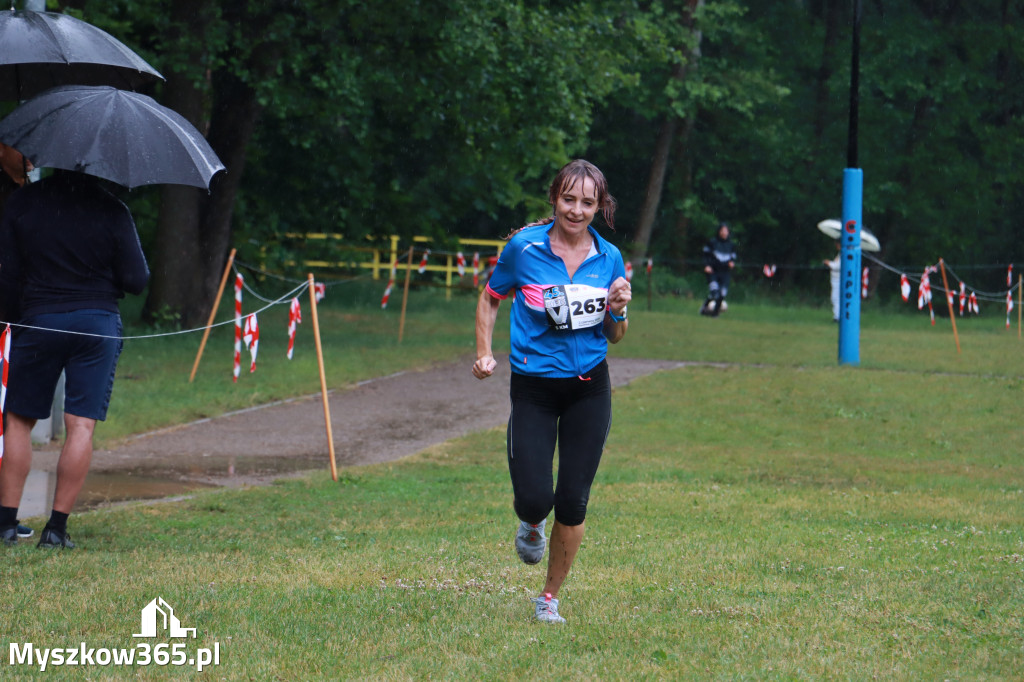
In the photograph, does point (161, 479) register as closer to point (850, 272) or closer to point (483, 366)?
point (483, 366)

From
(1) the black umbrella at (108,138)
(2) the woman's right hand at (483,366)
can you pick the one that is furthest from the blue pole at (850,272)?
(2) the woman's right hand at (483,366)

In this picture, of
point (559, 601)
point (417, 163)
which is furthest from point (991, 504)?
point (417, 163)

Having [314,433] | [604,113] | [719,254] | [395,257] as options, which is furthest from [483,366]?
[604,113]

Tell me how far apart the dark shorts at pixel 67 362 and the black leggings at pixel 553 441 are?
245 centimetres

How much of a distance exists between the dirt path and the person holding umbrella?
3.07 m

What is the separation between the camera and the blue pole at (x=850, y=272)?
1841 centimetres

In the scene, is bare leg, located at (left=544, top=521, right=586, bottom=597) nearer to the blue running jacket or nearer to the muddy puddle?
the blue running jacket

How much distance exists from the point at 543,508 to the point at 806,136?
135ft

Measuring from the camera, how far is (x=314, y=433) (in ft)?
40.5

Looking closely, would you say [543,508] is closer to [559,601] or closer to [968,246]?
[559,601]

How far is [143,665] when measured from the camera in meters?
4.46

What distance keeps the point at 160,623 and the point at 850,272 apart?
14938 millimetres

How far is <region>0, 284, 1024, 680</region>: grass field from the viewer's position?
Result: 15.5 ft

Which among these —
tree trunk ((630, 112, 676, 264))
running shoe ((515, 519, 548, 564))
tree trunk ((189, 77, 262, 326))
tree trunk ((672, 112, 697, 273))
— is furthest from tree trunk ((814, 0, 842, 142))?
running shoe ((515, 519, 548, 564))
